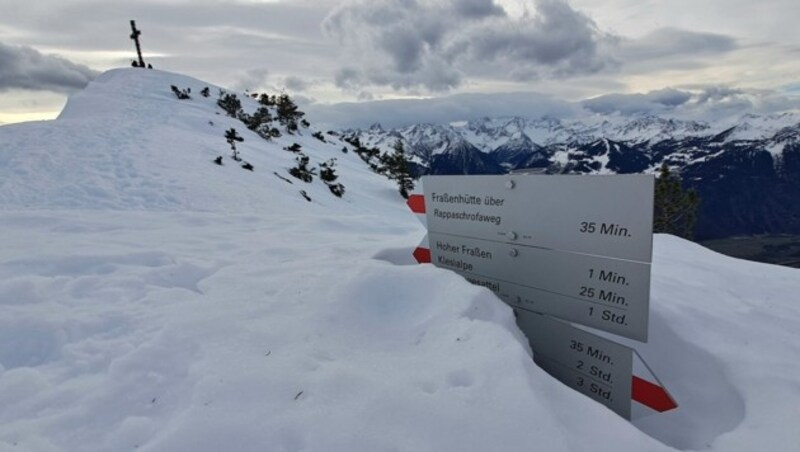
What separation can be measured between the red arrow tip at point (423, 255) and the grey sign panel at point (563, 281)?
52cm

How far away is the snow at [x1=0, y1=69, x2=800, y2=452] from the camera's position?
3.04 m

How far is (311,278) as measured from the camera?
5762 millimetres

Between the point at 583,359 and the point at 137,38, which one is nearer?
the point at 583,359

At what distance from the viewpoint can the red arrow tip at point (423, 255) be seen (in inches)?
260

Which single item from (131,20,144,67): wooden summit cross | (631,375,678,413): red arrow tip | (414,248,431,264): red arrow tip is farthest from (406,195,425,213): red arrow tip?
(131,20,144,67): wooden summit cross

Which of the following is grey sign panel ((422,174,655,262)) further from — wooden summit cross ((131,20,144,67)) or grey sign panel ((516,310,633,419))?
wooden summit cross ((131,20,144,67))

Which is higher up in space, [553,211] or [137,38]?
[137,38]

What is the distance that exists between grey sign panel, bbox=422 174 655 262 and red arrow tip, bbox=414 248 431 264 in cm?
43

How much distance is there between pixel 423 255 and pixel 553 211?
2.38m

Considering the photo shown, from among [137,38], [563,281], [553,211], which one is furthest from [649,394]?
[137,38]

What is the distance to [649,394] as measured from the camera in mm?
4258

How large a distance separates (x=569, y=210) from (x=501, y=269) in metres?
1.15

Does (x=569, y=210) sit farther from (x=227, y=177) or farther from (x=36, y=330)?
(x=227, y=177)

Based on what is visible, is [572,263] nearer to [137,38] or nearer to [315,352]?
[315,352]
